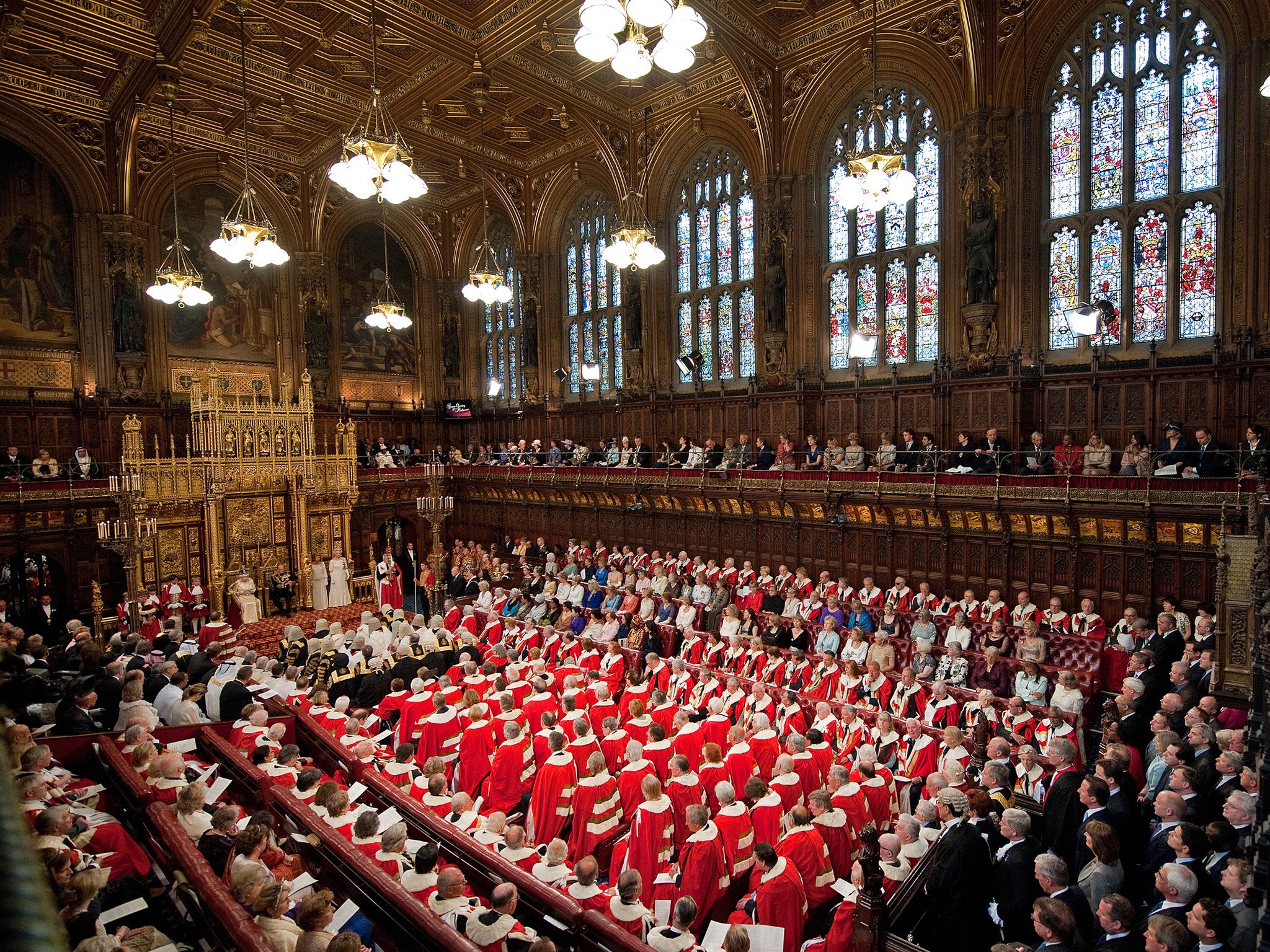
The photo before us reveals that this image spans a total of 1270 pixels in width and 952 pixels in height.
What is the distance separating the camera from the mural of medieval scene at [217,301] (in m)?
23.6

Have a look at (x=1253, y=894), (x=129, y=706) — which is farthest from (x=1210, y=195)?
(x=129, y=706)

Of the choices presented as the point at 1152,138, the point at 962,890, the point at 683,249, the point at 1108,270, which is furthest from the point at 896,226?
the point at 962,890

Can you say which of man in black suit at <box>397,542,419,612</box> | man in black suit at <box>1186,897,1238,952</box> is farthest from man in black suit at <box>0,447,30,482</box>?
man in black suit at <box>1186,897,1238,952</box>

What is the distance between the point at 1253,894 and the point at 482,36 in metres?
21.1

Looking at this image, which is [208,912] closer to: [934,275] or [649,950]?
[649,950]

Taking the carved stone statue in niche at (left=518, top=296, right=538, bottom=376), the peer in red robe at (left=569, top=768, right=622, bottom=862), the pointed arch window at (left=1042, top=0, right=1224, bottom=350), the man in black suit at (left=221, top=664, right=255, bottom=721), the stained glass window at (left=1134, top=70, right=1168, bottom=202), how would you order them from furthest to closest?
the carved stone statue in niche at (left=518, top=296, right=538, bottom=376) < the stained glass window at (left=1134, top=70, right=1168, bottom=202) < the pointed arch window at (left=1042, top=0, right=1224, bottom=350) < the man in black suit at (left=221, top=664, right=255, bottom=721) < the peer in red robe at (left=569, top=768, right=622, bottom=862)

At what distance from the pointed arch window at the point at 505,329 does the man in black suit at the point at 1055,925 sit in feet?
86.8

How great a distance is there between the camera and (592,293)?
26.3 meters

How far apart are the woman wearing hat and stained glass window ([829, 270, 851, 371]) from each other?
25.0 feet

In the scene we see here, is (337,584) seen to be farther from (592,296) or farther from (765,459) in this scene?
(592,296)

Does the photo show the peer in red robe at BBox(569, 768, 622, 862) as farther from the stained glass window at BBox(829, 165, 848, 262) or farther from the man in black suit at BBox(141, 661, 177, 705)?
the stained glass window at BBox(829, 165, 848, 262)

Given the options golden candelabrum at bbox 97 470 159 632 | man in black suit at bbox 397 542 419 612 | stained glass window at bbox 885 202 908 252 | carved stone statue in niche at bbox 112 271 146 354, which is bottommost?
man in black suit at bbox 397 542 419 612

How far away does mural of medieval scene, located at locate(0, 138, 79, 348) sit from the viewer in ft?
66.3

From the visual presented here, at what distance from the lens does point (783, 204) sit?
762 inches
